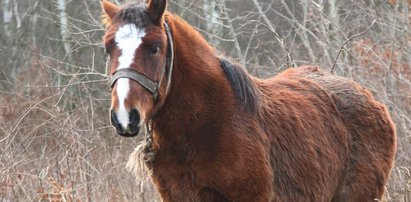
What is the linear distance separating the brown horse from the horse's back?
13mm

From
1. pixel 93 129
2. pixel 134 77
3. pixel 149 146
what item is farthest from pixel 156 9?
pixel 93 129

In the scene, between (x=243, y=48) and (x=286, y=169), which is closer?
(x=286, y=169)

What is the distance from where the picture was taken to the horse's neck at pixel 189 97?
5.76 metres

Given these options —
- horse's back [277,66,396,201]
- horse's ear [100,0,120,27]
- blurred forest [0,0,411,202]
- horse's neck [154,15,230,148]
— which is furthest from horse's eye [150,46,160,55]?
blurred forest [0,0,411,202]

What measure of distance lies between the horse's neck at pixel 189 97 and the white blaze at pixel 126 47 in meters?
0.51

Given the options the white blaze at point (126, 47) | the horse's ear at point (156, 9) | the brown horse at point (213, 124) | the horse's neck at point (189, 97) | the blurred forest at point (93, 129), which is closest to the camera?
the white blaze at point (126, 47)

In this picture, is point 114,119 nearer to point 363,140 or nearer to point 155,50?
point 155,50

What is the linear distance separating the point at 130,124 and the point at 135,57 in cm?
49

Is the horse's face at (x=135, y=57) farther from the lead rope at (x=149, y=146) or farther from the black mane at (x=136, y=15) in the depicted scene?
the lead rope at (x=149, y=146)

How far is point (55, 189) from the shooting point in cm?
788

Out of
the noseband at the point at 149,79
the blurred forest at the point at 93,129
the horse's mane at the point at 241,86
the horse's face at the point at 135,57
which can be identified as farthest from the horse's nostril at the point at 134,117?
the blurred forest at the point at 93,129

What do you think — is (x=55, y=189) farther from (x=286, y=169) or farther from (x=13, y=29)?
(x=13, y=29)

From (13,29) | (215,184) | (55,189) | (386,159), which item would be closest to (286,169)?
(215,184)

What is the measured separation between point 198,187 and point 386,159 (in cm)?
222
